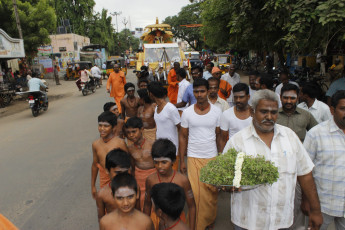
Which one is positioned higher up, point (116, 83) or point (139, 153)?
point (116, 83)

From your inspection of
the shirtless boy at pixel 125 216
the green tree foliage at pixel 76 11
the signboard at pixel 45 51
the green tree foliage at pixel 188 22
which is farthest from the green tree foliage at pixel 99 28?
the shirtless boy at pixel 125 216

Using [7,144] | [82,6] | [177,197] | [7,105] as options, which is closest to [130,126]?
[177,197]

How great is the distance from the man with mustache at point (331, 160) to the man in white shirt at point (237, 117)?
964 mm

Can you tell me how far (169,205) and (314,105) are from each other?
2674 mm

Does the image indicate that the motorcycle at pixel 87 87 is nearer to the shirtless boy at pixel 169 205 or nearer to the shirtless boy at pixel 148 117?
the shirtless boy at pixel 148 117

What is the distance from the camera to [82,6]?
1524 inches


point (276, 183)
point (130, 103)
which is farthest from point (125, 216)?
point (130, 103)

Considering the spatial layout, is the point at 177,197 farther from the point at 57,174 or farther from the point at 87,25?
the point at 87,25

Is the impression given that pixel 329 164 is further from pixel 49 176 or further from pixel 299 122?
pixel 49 176

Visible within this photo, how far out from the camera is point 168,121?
4047 mm

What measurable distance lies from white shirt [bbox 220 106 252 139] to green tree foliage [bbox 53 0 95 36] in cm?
3934

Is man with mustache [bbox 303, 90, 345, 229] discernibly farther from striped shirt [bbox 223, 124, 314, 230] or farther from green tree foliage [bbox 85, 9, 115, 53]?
green tree foliage [bbox 85, 9, 115, 53]

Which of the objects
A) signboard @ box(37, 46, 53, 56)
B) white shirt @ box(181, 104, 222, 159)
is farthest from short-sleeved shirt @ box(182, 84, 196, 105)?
signboard @ box(37, 46, 53, 56)

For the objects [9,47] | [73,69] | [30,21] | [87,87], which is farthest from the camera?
[73,69]
